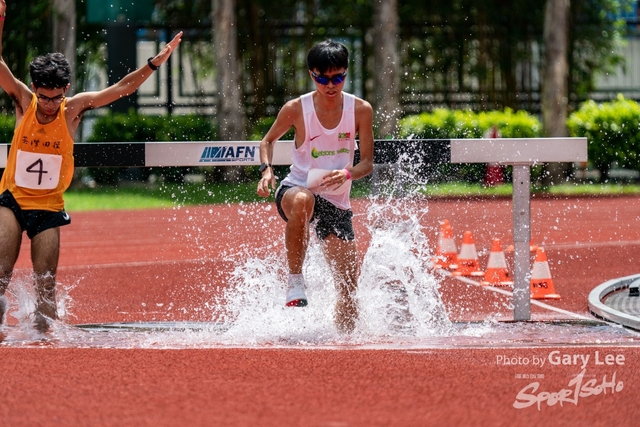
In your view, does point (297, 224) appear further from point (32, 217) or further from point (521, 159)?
point (521, 159)

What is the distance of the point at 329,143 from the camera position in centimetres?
743

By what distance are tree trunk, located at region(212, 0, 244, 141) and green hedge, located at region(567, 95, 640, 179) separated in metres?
6.72

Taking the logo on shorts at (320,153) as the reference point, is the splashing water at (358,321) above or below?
below

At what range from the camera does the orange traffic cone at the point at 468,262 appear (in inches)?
444

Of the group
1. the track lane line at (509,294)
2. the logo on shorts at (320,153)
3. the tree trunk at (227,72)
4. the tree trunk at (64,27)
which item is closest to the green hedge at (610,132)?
the tree trunk at (227,72)

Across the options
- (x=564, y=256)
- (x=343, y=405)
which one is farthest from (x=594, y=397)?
(x=564, y=256)

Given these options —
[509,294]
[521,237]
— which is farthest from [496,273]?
[521,237]

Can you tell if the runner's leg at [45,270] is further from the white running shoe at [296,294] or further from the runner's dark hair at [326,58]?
the runner's dark hair at [326,58]

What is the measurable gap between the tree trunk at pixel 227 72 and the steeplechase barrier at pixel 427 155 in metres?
17.4

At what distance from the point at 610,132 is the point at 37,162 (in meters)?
18.2

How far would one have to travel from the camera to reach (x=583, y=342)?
728 centimetres

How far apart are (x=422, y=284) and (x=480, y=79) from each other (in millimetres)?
22621

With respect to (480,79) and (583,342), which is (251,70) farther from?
(583,342)

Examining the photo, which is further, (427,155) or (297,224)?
(427,155)
